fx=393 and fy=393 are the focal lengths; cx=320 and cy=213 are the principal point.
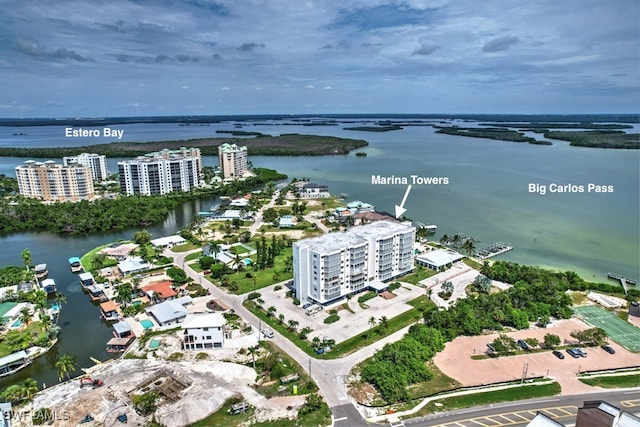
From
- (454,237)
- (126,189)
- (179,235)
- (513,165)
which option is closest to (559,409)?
(454,237)

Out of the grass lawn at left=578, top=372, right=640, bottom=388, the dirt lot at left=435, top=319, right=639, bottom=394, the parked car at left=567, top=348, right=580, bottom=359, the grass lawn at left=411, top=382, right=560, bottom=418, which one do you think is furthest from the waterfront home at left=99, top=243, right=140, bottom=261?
the grass lawn at left=578, top=372, right=640, bottom=388

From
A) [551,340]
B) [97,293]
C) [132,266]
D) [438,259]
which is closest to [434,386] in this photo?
[551,340]

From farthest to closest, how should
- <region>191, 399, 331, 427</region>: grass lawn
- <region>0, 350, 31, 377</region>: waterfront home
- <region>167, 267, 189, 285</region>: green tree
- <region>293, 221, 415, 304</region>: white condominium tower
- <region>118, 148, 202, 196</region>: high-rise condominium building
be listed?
<region>118, 148, 202, 196</region>: high-rise condominium building → <region>167, 267, 189, 285</region>: green tree → <region>293, 221, 415, 304</region>: white condominium tower → <region>0, 350, 31, 377</region>: waterfront home → <region>191, 399, 331, 427</region>: grass lawn

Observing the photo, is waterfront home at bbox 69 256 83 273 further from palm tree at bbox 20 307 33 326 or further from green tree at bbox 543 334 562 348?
green tree at bbox 543 334 562 348

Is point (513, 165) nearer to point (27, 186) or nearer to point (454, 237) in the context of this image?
point (454, 237)

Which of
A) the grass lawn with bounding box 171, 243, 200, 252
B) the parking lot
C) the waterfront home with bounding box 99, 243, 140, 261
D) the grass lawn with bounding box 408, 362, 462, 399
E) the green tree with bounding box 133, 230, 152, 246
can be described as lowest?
the grass lawn with bounding box 408, 362, 462, 399

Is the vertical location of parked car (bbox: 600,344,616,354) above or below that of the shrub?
below

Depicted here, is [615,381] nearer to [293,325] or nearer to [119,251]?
[293,325]
